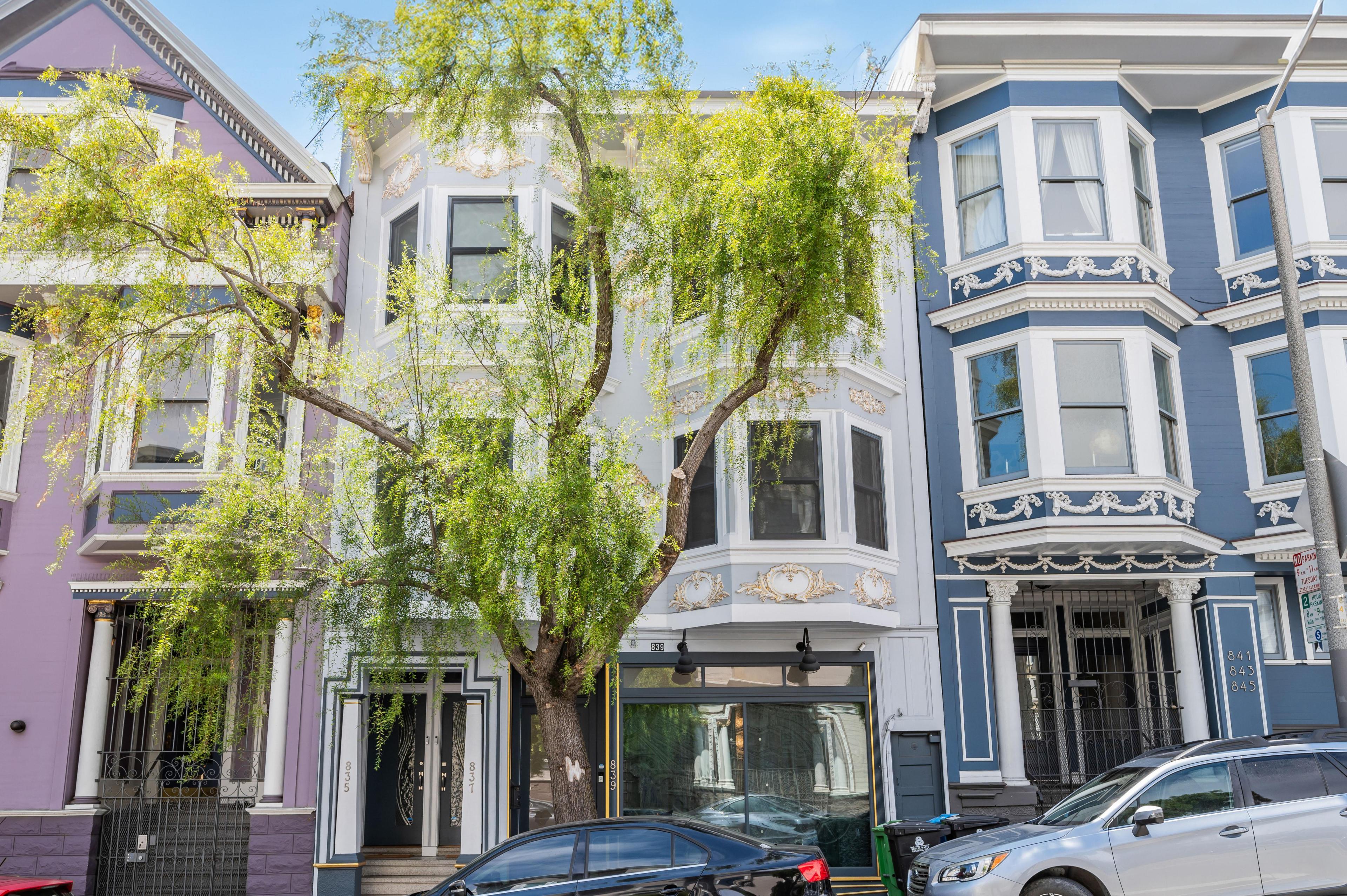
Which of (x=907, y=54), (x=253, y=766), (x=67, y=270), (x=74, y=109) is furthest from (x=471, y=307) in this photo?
(x=907, y=54)

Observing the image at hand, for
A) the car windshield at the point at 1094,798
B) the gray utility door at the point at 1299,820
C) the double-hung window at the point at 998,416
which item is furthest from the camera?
the double-hung window at the point at 998,416

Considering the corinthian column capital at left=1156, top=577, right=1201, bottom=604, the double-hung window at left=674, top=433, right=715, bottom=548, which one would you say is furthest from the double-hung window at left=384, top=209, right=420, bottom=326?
the corinthian column capital at left=1156, top=577, right=1201, bottom=604

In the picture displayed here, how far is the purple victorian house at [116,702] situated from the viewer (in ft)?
48.0

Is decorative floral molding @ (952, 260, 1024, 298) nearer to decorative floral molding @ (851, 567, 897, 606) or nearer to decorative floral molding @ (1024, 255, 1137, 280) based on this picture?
decorative floral molding @ (1024, 255, 1137, 280)

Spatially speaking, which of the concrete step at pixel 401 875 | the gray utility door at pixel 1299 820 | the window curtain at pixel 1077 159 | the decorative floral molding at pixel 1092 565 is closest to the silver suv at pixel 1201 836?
the gray utility door at pixel 1299 820

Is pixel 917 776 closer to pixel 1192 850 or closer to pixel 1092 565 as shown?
pixel 1092 565

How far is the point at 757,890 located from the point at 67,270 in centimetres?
1253

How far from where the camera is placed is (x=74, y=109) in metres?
13.5

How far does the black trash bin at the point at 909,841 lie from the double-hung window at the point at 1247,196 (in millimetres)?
9759

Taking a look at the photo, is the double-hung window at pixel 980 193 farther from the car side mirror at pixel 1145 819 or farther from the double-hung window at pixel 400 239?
the car side mirror at pixel 1145 819

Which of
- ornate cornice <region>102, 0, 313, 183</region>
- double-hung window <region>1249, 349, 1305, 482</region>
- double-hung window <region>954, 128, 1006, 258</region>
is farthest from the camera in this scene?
ornate cornice <region>102, 0, 313, 183</region>

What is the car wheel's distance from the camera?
928 cm

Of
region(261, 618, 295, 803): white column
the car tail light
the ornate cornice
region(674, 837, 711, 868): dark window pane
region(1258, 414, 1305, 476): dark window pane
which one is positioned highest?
the ornate cornice

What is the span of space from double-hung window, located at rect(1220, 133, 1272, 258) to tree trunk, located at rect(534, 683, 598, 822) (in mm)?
12159
